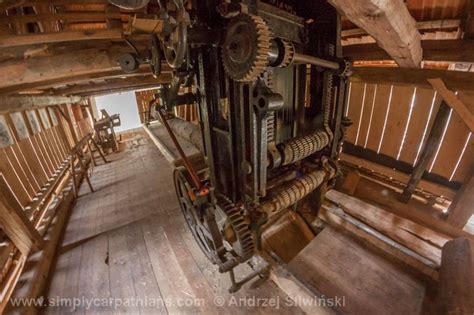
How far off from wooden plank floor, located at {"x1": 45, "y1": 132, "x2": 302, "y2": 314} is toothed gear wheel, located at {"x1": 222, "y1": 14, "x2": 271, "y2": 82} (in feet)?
7.15

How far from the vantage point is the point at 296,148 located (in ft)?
6.00

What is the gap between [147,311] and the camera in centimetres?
214

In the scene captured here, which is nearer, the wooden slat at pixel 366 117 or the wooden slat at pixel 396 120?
the wooden slat at pixel 396 120

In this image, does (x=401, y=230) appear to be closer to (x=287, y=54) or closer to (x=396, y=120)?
(x=396, y=120)

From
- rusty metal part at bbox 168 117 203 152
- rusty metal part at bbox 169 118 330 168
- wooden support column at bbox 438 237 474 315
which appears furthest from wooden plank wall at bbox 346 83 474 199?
rusty metal part at bbox 168 117 203 152

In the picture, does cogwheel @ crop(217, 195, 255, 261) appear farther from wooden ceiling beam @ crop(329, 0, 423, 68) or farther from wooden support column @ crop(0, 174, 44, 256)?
wooden support column @ crop(0, 174, 44, 256)

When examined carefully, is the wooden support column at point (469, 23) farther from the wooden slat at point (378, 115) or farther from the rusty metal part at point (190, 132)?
the rusty metal part at point (190, 132)

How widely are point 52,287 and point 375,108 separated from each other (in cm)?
592

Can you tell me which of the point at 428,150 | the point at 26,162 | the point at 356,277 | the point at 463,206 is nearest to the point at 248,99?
the point at 356,277

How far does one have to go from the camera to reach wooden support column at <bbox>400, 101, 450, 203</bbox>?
3049 millimetres

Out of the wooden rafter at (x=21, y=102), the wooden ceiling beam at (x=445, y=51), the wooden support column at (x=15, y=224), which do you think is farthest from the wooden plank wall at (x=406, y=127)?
the wooden rafter at (x=21, y=102)

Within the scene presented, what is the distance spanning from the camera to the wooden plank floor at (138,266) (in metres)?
2.19

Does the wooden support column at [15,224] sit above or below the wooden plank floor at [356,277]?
above

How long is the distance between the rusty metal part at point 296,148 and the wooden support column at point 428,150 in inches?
96.9
